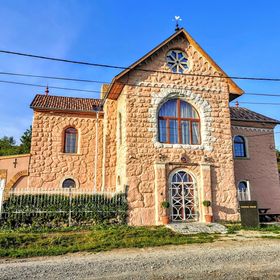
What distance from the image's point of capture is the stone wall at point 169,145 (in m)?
14.8

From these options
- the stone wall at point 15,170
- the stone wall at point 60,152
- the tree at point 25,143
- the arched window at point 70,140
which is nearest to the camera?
the stone wall at point 15,170

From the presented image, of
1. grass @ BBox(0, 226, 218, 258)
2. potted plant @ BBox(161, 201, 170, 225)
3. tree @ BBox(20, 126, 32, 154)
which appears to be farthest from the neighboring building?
tree @ BBox(20, 126, 32, 154)

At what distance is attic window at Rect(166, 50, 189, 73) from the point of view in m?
17.1

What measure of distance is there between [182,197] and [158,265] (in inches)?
322

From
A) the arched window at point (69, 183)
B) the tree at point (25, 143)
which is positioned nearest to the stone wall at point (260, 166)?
the arched window at point (69, 183)

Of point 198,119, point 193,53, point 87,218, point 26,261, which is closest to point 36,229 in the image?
point 87,218

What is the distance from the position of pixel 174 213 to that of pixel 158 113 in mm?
5513

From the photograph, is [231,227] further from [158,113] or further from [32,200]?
[32,200]

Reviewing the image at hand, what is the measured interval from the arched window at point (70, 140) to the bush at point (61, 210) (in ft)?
20.7

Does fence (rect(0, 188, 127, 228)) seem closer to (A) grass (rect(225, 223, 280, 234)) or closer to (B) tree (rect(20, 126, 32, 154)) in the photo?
(A) grass (rect(225, 223, 280, 234))

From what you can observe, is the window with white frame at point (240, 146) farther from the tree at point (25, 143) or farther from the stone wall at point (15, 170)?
the tree at point (25, 143)

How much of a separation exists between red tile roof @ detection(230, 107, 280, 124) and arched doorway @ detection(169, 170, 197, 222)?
8115mm

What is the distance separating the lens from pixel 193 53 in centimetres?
1745

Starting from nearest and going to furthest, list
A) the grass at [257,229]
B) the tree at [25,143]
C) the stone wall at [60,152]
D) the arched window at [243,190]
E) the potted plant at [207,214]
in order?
the grass at [257,229] < the potted plant at [207,214] < the stone wall at [60,152] < the arched window at [243,190] < the tree at [25,143]
